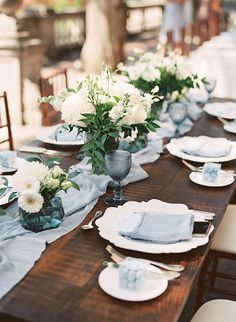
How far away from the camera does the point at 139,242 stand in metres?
1.45

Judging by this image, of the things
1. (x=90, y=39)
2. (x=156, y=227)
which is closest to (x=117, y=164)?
(x=156, y=227)

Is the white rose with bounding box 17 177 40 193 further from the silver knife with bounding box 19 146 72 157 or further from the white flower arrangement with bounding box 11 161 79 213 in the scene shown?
the silver knife with bounding box 19 146 72 157

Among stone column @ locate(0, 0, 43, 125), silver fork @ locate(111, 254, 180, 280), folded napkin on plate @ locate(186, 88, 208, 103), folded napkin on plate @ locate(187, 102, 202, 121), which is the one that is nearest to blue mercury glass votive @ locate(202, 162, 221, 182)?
silver fork @ locate(111, 254, 180, 280)

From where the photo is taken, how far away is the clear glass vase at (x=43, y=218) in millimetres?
1519

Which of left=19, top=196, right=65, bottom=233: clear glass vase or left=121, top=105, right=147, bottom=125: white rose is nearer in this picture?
left=19, top=196, right=65, bottom=233: clear glass vase

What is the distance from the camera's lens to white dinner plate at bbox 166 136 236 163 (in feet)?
6.97

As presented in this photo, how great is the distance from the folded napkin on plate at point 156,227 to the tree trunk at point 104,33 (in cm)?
566

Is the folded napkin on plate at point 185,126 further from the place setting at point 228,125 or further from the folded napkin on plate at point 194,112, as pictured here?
the place setting at point 228,125

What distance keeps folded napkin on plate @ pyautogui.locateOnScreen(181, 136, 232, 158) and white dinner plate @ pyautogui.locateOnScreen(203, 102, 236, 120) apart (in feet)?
1.48

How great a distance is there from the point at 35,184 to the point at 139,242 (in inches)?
13.6

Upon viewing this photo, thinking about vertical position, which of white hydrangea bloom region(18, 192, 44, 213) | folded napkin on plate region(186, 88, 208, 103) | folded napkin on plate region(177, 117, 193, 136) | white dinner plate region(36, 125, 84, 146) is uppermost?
white hydrangea bloom region(18, 192, 44, 213)

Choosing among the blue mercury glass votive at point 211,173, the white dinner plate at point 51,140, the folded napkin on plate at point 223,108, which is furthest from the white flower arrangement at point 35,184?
the folded napkin on plate at point 223,108

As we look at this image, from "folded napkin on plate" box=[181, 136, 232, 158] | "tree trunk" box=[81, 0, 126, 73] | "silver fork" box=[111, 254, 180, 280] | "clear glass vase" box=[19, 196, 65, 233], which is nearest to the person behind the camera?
"silver fork" box=[111, 254, 180, 280]

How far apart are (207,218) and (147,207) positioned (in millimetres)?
199
